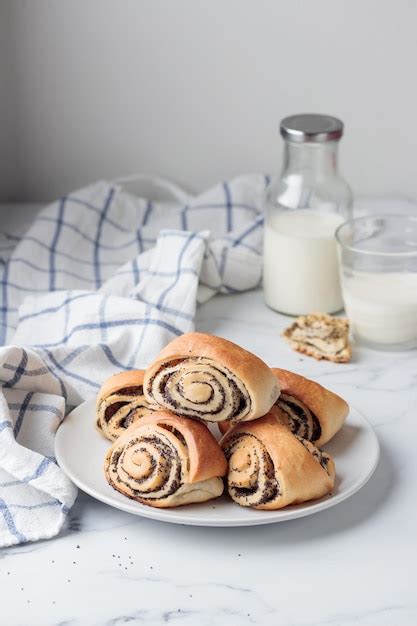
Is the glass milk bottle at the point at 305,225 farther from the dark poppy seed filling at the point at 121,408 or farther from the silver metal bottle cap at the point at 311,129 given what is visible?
the dark poppy seed filling at the point at 121,408

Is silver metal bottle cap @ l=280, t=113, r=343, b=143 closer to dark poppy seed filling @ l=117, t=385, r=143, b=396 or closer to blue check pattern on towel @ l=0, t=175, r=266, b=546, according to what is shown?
blue check pattern on towel @ l=0, t=175, r=266, b=546

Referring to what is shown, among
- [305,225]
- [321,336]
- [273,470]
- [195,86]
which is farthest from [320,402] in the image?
[195,86]

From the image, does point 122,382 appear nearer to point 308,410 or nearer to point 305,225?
point 308,410

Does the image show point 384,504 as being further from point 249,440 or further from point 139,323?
point 139,323

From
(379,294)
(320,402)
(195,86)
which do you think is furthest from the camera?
(195,86)

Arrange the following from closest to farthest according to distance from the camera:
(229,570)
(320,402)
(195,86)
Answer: (229,570) < (320,402) < (195,86)

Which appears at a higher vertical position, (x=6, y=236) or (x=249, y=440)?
(x=249, y=440)

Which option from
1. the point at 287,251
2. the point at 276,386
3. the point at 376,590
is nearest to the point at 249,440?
the point at 276,386
